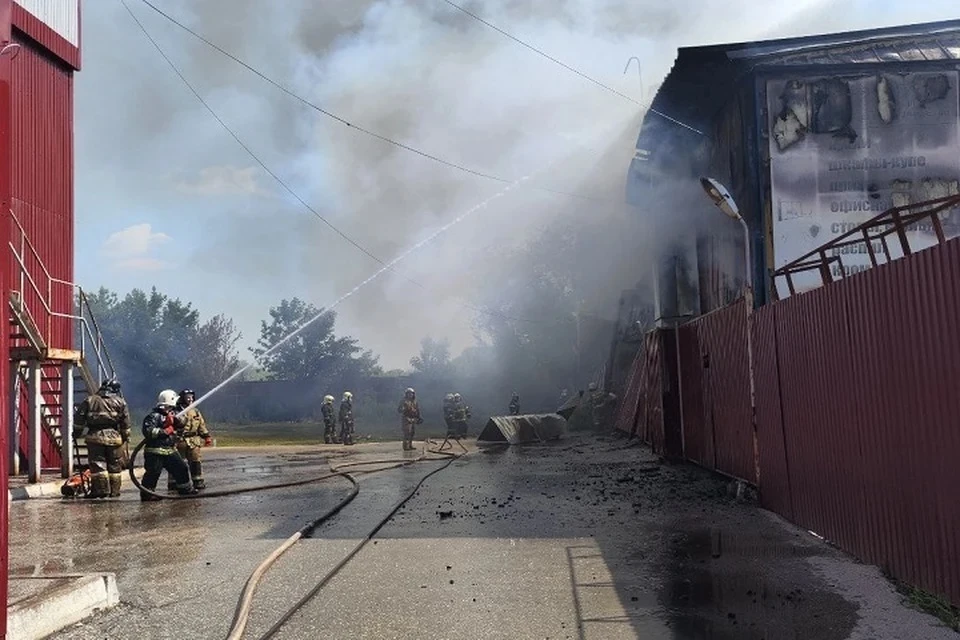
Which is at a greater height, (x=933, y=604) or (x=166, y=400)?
(x=166, y=400)

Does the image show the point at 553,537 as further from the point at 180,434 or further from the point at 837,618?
the point at 180,434

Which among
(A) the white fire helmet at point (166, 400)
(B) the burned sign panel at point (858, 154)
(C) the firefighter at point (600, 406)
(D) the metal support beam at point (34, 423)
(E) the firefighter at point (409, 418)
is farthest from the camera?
(C) the firefighter at point (600, 406)

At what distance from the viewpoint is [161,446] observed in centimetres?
1191

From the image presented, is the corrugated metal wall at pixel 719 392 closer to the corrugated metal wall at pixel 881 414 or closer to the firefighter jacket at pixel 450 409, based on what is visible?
the corrugated metal wall at pixel 881 414

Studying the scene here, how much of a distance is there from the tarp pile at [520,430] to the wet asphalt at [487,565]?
1064 cm

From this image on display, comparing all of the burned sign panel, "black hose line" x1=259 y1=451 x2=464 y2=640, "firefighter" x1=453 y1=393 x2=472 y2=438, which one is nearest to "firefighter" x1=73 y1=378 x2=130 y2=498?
"black hose line" x1=259 y1=451 x2=464 y2=640

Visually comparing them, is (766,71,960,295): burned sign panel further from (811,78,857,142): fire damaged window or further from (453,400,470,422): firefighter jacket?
(453,400,470,422): firefighter jacket

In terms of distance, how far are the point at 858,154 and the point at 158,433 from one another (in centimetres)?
1081

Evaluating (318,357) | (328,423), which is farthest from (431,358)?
(328,423)

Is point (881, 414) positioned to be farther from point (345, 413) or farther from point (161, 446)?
point (345, 413)

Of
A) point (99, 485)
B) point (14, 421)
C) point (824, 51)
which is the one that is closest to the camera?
point (99, 485)

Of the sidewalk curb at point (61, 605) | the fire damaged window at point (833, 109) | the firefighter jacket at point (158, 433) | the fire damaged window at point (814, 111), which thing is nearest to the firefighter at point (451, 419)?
the firefighter jacket at point (158, 433)

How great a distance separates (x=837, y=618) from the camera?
506 cm

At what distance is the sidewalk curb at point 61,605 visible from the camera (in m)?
4.98
